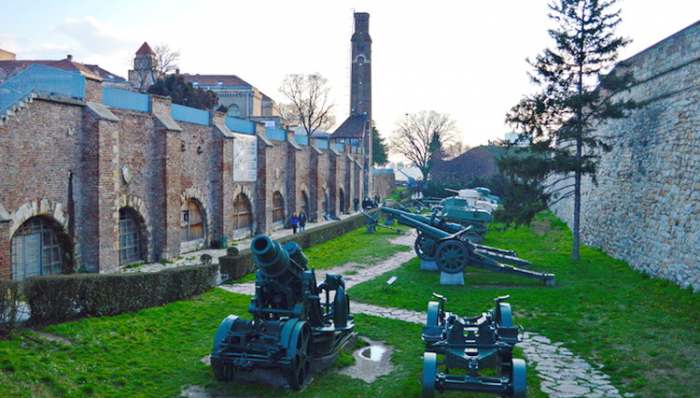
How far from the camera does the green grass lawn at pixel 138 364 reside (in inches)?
279

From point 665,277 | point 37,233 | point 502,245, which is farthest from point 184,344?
point 502,245

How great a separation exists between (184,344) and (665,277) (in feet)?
36.3

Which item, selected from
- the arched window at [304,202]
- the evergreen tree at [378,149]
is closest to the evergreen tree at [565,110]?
the arched window at [304,202]

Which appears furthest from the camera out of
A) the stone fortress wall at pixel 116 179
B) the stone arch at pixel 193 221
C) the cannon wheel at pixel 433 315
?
the stone arch at pixel 193 221

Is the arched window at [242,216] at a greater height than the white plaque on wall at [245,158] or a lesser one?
lesser

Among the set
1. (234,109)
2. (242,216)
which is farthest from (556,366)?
(234,109)

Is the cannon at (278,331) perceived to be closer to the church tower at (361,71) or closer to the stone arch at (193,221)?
the stone arch at (193,221)

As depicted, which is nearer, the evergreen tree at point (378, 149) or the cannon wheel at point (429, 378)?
the cannon wheel at point (429, 378)

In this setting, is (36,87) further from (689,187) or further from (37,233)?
(689,187)

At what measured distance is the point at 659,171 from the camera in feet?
51.2

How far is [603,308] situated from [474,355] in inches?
244

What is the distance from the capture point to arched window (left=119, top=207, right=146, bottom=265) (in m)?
17.0

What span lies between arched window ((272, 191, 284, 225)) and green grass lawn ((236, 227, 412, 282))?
3807mm

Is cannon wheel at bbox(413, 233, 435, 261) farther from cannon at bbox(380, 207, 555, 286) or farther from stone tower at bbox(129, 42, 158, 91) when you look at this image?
stone tower at bbox(129, 42, 158, 91)
